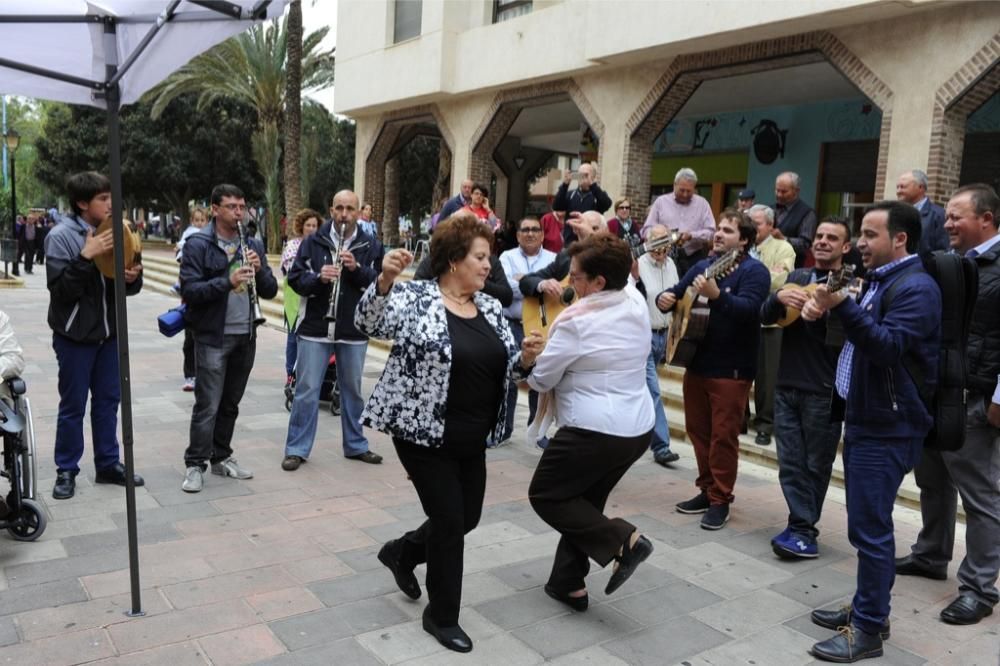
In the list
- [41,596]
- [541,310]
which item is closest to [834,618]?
[541,310]

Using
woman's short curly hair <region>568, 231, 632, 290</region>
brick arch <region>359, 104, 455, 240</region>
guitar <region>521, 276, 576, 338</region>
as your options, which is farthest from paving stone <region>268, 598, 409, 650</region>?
brick arch <region>359, 104, 455, 240</region>

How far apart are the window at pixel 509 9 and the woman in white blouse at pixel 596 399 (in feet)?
38.9

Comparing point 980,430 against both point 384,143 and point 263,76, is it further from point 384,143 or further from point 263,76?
point 263,76

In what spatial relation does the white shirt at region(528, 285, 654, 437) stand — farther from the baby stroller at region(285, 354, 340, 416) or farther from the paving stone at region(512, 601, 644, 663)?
the baby stroller at region(285, 354, 340, 416)

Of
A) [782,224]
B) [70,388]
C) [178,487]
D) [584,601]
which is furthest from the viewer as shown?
[782,224]

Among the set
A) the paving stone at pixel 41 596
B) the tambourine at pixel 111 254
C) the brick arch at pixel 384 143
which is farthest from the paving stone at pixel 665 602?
the brick arch at pixel 384 143

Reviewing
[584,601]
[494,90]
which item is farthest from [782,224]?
[494,90]

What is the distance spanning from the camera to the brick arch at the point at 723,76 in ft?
31.6

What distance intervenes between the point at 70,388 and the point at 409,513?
87.8 inches

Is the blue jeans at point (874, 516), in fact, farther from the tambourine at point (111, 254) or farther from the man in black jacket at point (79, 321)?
the man in black jacket at point (79, 321)

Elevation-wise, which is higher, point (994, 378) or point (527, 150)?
point (527, 150)

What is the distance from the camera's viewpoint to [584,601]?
12.2 feet

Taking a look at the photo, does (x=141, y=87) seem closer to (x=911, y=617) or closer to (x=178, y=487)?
(x=178, y=487)

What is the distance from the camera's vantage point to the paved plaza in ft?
10.8
